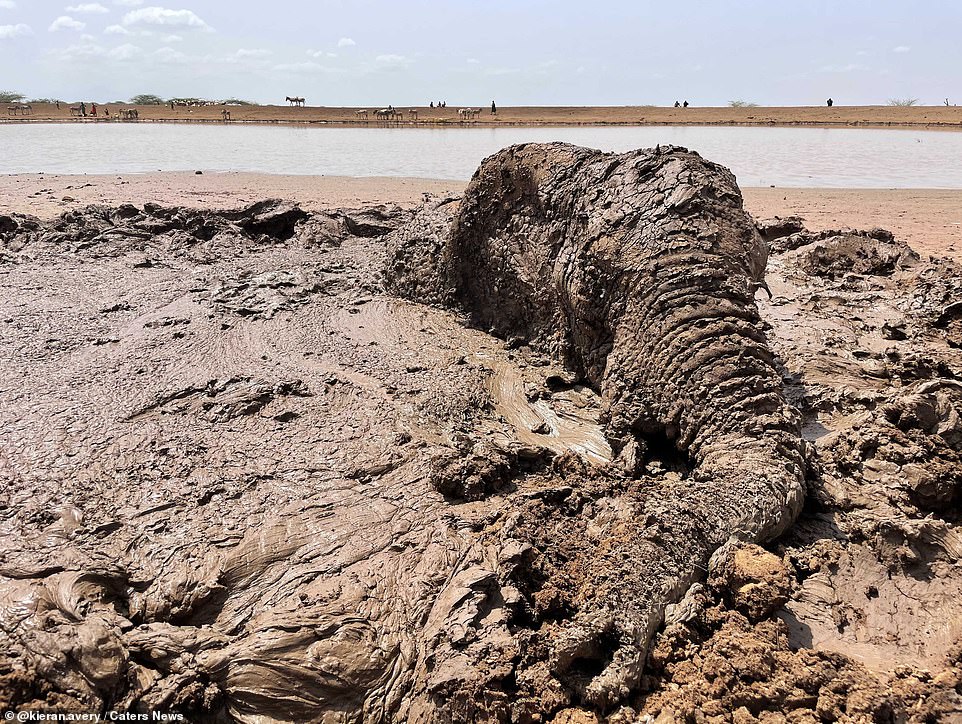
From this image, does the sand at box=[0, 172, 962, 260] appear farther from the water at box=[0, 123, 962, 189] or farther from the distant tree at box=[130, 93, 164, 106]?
the distant tree at box=[130, 93, 164, 106]

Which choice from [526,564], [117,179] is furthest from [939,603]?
[117,179]

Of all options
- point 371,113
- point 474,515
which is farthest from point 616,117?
point 474,515

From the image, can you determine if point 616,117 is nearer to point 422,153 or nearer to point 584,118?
point 584,118

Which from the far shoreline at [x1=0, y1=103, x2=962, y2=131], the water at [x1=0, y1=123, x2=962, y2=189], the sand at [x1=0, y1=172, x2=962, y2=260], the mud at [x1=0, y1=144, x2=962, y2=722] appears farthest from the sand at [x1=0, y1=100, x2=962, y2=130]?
the mud at [x1=0, y1=144, x2=962, y2=722]

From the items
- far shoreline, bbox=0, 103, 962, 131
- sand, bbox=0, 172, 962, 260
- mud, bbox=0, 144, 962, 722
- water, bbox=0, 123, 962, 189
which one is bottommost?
mud, bbox=0, 144, 962, 722

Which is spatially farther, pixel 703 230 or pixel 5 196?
pixel 5 196

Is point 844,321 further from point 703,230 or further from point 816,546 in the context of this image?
point 816,546

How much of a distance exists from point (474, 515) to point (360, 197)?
31.0 feet

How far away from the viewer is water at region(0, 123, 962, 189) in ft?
47.9

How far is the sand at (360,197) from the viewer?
8.74 metres

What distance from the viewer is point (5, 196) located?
10.5 meters

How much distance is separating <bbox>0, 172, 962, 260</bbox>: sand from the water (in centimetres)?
139

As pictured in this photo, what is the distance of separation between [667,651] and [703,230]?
82.3 inches

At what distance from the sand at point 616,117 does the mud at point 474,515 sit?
3158cm
